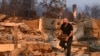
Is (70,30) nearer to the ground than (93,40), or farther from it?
farther from it

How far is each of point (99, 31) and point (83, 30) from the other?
4.61ft

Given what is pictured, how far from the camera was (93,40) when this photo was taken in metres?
22.7

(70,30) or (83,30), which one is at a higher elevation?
(70,30)

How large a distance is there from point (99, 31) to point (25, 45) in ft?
35.8

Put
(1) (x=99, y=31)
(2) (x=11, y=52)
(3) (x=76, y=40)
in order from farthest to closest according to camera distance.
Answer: (1) (x=99, y=31)
(3) (x=76, y=40)
(2) (x=11, y=52)

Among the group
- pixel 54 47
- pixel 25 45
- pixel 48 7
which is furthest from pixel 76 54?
pixel 48 7

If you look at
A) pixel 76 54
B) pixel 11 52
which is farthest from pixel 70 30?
pixel 76 54

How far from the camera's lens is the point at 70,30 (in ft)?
36.2

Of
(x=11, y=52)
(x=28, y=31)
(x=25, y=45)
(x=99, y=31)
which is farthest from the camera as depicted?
(x=99, y=31)

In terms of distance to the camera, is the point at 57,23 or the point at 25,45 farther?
the point at 57,23

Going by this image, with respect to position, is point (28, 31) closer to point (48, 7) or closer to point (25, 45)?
point (25, 45)

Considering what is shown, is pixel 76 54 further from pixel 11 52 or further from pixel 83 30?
pixel 83 30

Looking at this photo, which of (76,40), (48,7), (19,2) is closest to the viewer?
(76,40)

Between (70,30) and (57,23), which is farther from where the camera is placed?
(57,23)
